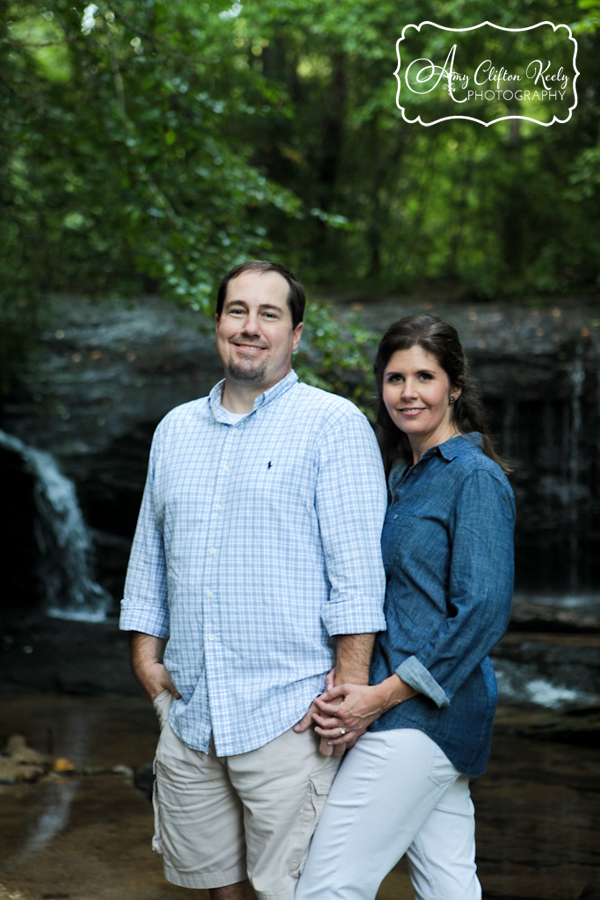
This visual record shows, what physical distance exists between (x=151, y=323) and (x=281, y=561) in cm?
951

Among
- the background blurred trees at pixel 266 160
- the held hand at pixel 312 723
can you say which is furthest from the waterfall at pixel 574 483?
the held hand at pixel 312 723

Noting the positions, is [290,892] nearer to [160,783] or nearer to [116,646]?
[160,783]

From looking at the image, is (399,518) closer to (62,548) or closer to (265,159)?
(62,548)

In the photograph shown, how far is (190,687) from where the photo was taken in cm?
217

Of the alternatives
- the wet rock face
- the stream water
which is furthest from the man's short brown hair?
the wet rock face

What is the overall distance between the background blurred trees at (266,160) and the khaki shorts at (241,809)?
9.83 feet

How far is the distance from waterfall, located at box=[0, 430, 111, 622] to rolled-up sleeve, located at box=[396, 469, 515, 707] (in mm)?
7876

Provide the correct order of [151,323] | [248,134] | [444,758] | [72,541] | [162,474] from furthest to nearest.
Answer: [248,134], [151,323], [72,541], [162,474], [444,758]

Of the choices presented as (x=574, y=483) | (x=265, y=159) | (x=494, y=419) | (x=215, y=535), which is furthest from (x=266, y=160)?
(x=215, y=535)

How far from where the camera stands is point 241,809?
7.16ft

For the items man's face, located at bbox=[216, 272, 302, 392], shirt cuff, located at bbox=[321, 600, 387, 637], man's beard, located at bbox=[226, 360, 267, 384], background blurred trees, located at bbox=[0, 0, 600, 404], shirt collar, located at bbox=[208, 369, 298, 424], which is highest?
background blurred trees, located at bbox=[0, 0, 600, 404]

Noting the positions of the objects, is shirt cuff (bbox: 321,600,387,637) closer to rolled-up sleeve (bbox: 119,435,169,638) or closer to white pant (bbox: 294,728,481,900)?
white pant (bbox: 294,728,481,900)

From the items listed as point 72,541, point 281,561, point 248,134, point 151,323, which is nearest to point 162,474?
point 281,561

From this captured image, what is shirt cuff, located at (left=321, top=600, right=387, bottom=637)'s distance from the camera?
196 cm
